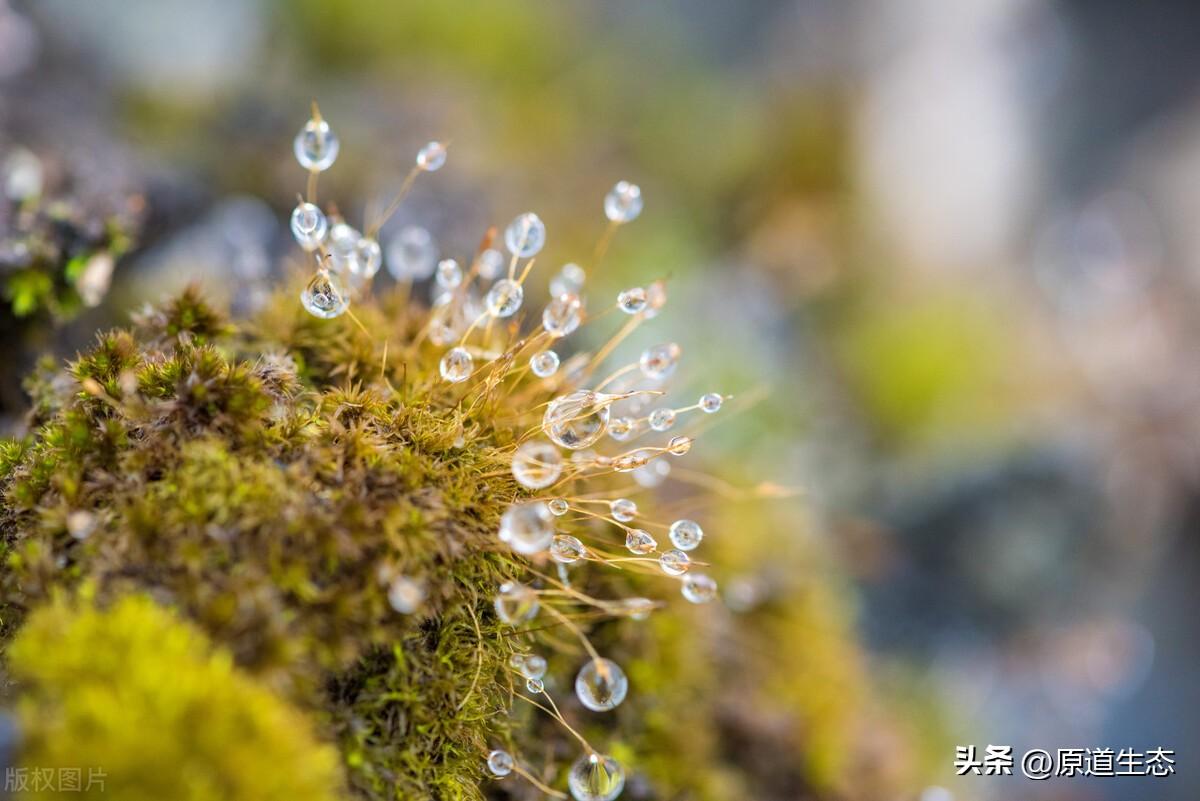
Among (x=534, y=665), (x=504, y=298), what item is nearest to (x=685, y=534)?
(x=534, y=665)

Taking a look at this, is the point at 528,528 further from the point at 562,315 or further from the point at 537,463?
the point at 562,315

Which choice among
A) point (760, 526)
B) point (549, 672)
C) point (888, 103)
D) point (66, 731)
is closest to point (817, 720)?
point (760, 526)

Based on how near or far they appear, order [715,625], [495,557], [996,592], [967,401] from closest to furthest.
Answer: [495,557] < [715,625] < [996,592] < [967,401]

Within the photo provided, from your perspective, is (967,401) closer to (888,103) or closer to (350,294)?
(888,103)

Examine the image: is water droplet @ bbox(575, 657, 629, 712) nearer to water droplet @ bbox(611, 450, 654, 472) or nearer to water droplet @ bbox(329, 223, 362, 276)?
water droplet @ bbox(611, 450, 654, 472)

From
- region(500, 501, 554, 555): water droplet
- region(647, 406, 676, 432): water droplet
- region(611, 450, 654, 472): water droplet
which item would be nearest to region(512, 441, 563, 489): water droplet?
region(500, 501, 554, 555): water droplet

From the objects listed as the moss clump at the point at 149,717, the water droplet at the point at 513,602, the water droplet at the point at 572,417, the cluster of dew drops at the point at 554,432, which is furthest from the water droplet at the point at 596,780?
the water droplet at the point at 572,417

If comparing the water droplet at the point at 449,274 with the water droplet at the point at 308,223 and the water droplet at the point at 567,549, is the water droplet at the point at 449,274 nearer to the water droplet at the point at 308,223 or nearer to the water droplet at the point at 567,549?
the water droplet at the point at 308,223
